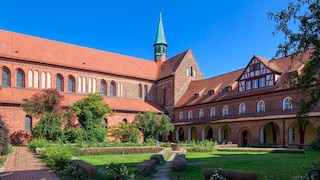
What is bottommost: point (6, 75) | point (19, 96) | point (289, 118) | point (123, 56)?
point (289, 118)

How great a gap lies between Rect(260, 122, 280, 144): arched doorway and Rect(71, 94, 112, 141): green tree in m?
17.9

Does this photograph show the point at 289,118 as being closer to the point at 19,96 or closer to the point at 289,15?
the point at 289,15

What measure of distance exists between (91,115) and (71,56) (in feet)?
46.4

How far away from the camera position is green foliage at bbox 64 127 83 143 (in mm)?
32438

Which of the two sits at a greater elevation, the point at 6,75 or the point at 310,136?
the point at 6,75

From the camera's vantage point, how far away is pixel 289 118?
3066 cm

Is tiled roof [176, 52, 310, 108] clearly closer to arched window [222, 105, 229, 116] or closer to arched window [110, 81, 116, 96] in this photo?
arched window [222, 105, 229, 116]

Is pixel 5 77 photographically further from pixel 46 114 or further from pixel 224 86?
pixel 224 86

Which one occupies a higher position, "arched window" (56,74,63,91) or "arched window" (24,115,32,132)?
"arched window" (56,74,63,91)

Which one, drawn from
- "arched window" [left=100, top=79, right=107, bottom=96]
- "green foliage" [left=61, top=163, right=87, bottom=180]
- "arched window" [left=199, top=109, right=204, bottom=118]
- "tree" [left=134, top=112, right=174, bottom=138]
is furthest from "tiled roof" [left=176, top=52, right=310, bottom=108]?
"green foliage" [left=61, top=163, right=87, bottom=180]

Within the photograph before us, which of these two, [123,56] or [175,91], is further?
[123,56]

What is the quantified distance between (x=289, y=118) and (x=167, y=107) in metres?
23.3

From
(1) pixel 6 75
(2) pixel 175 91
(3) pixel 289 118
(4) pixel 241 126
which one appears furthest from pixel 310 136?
(1) pixel 6 75

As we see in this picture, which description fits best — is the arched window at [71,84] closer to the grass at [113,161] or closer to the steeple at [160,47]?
the steeple at [160,47]
